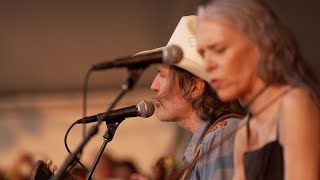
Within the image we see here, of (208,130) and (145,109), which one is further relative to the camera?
(208,130)

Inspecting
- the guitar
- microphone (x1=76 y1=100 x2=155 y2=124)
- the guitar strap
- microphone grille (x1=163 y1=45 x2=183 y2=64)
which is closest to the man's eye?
microphone grille (x1=163 y1=45 x2=183 y2=64)

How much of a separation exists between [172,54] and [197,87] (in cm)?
114

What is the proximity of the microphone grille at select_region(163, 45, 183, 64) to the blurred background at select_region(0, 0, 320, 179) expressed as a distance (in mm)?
4277

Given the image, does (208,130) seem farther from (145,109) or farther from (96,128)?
(96,128)

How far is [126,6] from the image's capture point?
24.7ft

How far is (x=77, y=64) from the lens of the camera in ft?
28.7

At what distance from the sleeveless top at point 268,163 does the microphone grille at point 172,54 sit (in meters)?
0.36

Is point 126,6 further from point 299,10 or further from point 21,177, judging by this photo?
point 21,177

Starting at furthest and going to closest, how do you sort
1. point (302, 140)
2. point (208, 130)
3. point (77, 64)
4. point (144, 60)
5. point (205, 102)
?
point (77, 64) → point (205, 102) → point (208, 130) → point (144, 60) → point (302, 140)

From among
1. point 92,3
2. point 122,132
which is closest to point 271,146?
point 92,3

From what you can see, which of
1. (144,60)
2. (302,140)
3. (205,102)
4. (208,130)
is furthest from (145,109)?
(302,140)

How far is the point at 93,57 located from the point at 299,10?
2064 mm

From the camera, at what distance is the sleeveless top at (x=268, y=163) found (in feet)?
8.40

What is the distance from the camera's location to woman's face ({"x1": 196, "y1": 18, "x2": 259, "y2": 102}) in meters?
2.56
